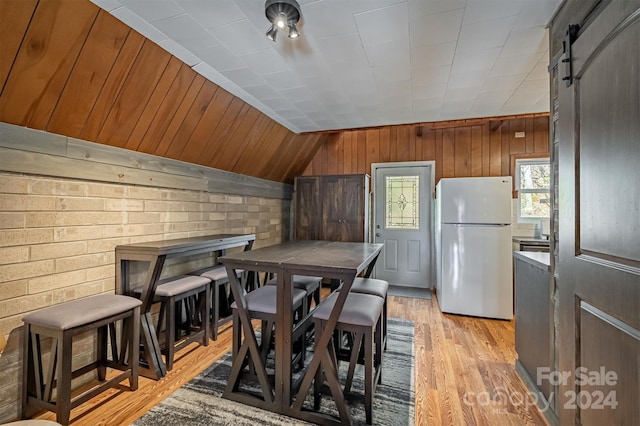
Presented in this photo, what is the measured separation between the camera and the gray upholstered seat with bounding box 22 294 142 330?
1561 millimetres

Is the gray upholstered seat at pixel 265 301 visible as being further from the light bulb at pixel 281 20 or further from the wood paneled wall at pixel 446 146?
the wood paneled wall at pixel 446 146

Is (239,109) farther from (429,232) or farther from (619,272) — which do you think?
(429,232)

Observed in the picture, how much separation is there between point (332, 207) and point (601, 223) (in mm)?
3552

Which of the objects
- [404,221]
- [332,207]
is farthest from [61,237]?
[404,221]

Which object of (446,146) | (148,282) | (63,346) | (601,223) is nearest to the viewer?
(601,223)

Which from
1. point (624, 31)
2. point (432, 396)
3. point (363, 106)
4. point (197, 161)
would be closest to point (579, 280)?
point (624, 31)

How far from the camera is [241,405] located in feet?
6.01

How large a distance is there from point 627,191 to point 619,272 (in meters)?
0.27

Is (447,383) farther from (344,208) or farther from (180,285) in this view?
(344,208)

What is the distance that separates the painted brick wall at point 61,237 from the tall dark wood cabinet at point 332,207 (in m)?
2.14

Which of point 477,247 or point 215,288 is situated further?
point 477,247

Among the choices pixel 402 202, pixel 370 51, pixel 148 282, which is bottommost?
pixel 148 282

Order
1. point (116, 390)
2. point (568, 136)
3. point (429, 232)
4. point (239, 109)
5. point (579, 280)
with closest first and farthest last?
point (579, 280)
point (568, 136)
point (116, 390)
point (239, 109)
point (429, 232)

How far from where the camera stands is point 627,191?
0.91 meters
